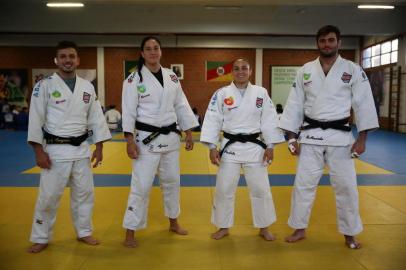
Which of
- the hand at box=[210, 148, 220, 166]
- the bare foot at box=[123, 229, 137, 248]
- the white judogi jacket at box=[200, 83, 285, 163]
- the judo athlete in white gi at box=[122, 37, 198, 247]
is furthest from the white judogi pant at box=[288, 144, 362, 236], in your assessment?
the bare foot at box=[123, 229, 137, 248]

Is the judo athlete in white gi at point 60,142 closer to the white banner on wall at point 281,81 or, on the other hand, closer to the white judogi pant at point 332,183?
the white judogi pant at point 332,183

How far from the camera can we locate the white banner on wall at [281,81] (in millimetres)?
18047

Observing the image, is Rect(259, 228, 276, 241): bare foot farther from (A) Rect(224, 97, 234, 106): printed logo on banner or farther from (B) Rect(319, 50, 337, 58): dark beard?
(B) Rect(319, 50, 337, 58): dark beard

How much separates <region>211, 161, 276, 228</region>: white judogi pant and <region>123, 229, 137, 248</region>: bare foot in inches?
31.8

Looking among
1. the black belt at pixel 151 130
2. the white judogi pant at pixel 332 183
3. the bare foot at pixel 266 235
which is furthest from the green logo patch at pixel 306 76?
the bare foot at pixel 266 235

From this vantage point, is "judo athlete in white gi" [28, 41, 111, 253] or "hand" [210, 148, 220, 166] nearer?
"judo athlete in white gi" [28, 41, 111, 253]

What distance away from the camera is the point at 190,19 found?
13.8m

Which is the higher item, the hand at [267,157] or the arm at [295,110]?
the arm at [295,110]

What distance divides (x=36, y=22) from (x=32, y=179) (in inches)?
388

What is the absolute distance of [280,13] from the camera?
560 inches

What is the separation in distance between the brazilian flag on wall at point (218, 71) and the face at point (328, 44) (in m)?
14.6

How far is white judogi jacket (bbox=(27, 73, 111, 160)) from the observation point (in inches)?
129

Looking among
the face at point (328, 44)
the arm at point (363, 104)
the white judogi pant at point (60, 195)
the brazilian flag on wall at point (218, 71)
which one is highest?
the brazilian flag on wall at point (218, 71)

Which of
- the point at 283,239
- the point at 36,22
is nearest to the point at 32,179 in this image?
the point at 283,239
